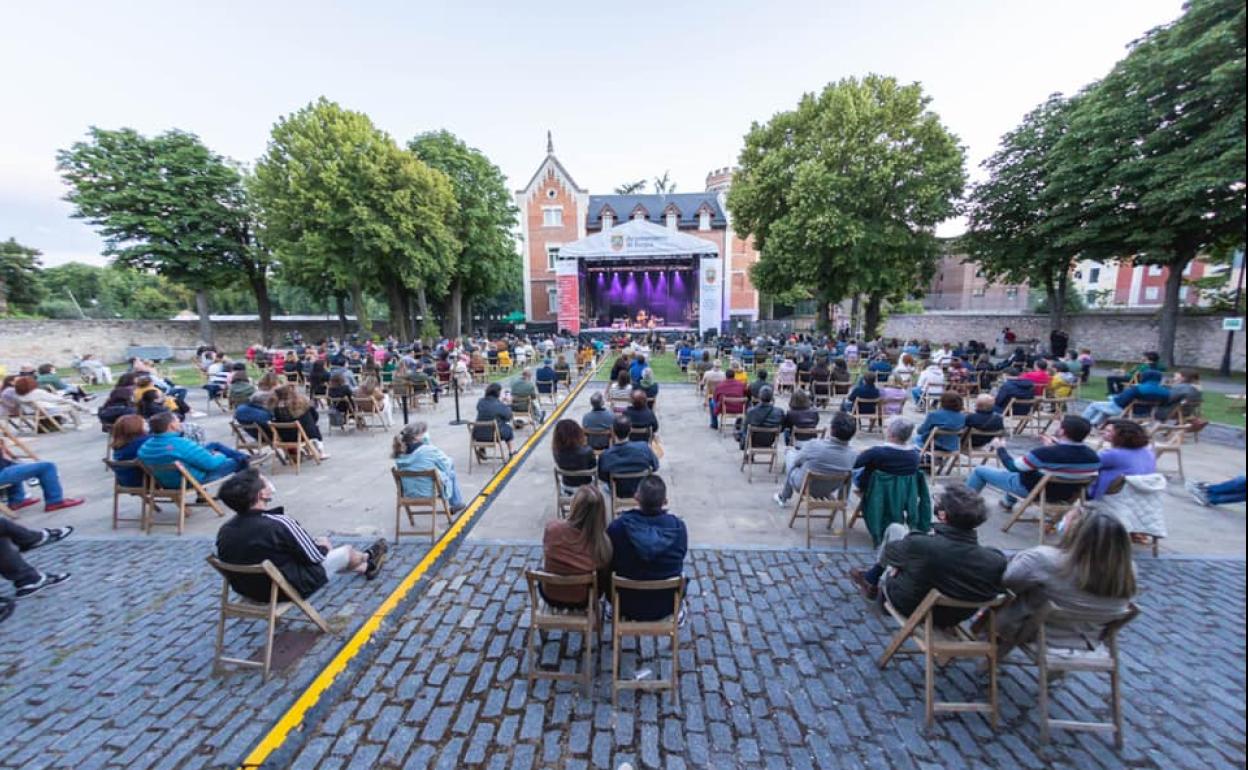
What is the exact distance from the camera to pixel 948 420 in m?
5.41

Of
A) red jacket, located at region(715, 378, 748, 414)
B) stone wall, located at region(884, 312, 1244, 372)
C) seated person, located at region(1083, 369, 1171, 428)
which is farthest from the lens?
stone wall, located at region(884, 312, 1244, 372)

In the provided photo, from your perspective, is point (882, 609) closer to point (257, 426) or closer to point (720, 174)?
point (257, 426)

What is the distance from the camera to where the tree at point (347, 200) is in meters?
20.2

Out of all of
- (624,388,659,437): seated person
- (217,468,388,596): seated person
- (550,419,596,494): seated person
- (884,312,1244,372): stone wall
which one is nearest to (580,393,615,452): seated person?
(624,388,659,437): seated person

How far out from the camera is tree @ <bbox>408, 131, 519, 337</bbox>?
2664 cm

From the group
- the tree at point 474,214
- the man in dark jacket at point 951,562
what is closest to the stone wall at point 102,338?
the tree at point 474,214

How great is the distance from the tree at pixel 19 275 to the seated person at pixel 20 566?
147 feet

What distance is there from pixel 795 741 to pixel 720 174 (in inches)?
2470

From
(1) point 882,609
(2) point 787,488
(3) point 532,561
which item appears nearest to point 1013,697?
(1) point 882,609

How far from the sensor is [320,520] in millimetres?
4801

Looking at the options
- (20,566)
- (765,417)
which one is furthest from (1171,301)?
(20,566)

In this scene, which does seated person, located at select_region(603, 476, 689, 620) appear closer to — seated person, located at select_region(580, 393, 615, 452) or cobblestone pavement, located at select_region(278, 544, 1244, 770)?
cobblestone pavement, located at select_region(278, 544, 1244, 770)

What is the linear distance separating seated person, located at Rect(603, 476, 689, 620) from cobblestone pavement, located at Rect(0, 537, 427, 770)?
6.49ft

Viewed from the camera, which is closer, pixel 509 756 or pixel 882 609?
pixel 509 756
